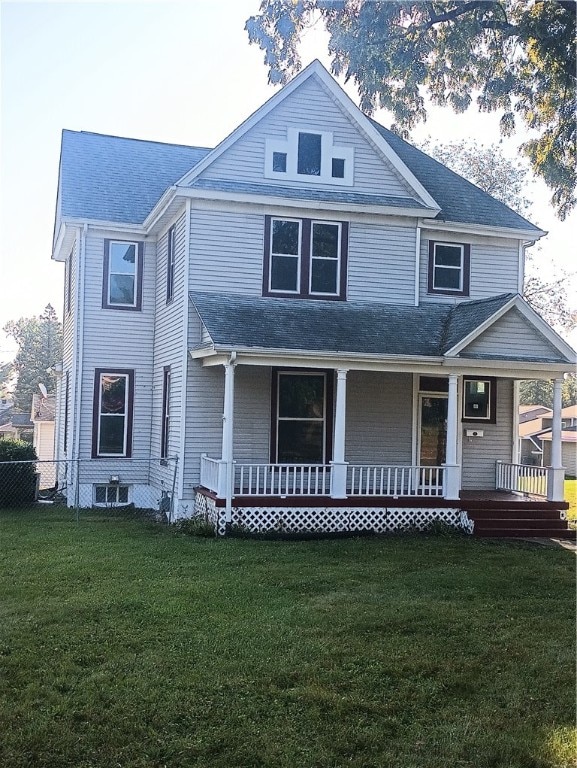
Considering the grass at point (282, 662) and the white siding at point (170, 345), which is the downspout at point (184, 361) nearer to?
the white siding at point (170, 345)

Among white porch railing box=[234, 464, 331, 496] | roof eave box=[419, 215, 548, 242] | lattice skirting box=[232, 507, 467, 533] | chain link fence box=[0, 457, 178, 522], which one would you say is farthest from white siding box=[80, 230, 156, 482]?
roof eave box=[419, 215, 548, 242]

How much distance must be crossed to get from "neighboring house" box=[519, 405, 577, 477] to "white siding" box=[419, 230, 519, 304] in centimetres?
2340

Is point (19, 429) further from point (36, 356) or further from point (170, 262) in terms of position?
point (170, 262)

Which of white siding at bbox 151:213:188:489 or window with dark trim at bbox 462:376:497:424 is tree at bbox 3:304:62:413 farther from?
window with dark trim at bbox 462:376:497:424

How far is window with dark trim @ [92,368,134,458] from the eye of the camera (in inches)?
645

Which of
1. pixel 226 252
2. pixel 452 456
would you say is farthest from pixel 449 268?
pixel 226 252

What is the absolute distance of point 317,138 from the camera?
15.1 meters

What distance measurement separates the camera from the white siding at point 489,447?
15.8m

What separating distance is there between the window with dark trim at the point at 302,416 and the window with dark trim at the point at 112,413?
3.85 m

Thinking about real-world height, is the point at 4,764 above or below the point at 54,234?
below

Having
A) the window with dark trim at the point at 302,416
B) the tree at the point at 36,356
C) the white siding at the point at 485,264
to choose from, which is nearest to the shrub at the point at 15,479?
the window with dark trim at the point at 302,416

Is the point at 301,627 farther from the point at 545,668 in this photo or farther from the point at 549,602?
the point at 549,602

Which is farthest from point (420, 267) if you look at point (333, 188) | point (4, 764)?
point (4, 764)

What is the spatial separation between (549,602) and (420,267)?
29.3ft
